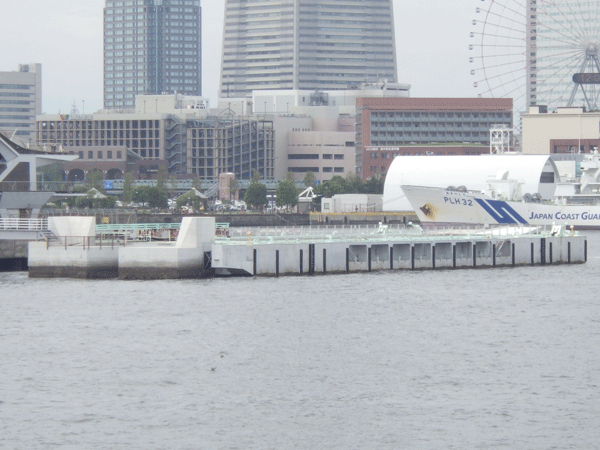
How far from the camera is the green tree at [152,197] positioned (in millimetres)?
187875

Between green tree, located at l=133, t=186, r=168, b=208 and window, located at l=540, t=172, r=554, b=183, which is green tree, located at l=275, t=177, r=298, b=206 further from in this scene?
window, located at l=540, t=172, r=554, b=183

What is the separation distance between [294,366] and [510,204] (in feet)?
274

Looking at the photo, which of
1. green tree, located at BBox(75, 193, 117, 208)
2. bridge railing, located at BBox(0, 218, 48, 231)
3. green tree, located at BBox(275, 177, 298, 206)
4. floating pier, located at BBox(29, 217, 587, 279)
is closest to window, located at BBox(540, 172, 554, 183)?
green tree, located at BBox(275, 177, 298, 206)

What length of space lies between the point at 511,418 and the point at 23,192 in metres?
59.7

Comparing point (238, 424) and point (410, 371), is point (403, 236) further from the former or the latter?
point (238, 424)

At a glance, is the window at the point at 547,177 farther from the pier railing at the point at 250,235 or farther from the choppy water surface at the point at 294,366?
the choppy water surface at the point at 294,366

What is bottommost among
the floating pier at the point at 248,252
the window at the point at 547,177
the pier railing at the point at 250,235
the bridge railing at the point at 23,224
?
the floating pier at the point at 248,252

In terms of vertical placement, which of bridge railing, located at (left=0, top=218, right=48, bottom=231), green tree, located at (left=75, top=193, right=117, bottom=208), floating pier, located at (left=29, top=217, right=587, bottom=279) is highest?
green tree, located at (left=75, top=193, right=117, bottom=208)

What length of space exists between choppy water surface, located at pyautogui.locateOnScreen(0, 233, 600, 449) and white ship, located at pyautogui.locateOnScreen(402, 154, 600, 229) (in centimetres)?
5142

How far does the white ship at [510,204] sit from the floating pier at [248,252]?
35.5 m

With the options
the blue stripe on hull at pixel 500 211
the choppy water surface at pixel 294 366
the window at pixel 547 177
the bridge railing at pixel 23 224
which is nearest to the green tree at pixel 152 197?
the window at pixel 547 177

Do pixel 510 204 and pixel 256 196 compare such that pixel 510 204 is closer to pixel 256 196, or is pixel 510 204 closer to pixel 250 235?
pixel 250 235

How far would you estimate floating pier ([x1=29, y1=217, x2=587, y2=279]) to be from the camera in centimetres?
6869

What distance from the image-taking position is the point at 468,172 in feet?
516
